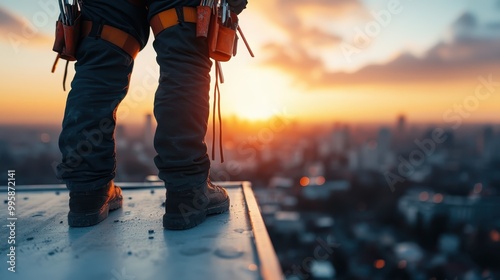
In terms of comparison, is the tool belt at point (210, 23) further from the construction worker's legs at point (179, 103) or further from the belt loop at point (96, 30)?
the belt loop at point (96, 30)

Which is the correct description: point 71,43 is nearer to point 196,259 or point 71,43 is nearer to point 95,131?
point 95,131

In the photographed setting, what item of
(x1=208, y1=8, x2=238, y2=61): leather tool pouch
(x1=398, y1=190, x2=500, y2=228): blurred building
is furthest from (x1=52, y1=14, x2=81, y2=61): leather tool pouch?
(x1=398, y1=190, x2=500, y2=228): blurred building

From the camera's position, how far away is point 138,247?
1.19 m

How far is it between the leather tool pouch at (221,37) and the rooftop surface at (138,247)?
0.73 m

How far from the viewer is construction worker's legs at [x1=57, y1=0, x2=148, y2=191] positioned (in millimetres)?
1418

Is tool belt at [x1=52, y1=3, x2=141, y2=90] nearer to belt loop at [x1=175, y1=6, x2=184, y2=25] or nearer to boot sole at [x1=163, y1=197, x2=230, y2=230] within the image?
belt loop at [x1=175, y1=6, x2=184, y2=25]

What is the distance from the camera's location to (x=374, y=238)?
25531mm

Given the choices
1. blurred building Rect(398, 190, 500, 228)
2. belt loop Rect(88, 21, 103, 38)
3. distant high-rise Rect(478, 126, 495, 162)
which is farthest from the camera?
distant high-rise Rect(478, 126, 495, 162)

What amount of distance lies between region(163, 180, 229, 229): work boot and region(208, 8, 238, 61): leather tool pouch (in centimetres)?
59

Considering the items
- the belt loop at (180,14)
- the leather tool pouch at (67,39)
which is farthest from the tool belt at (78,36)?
the belt loop at (180,14)

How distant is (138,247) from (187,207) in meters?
0.27

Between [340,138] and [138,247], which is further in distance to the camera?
[340,138]

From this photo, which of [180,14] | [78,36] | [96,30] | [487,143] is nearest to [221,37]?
[180,14]

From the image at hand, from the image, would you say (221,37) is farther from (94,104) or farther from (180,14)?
(94,104)
